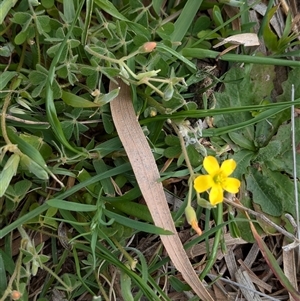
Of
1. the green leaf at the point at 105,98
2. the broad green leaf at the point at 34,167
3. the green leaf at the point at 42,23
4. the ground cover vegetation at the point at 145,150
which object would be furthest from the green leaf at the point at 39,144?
the green leaf at the point at 42,23

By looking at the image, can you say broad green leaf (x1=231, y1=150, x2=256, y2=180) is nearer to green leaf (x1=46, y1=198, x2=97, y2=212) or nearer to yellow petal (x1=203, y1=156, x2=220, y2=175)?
yellow petal (x1=203, y1=156, x2=220, y2=175)

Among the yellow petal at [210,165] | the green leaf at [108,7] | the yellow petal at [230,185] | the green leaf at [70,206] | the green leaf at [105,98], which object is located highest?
the green leaf at [108,7]

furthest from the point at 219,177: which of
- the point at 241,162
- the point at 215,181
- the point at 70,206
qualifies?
the point at 70,206

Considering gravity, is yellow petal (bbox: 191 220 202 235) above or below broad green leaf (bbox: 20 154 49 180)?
below

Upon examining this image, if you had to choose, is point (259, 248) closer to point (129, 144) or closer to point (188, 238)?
point (188, 238)

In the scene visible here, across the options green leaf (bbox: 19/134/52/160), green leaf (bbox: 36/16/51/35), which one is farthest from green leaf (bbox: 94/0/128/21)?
green leaf (bbox: 19/134/52/160)

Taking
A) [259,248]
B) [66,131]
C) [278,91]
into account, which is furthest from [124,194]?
[278,91]

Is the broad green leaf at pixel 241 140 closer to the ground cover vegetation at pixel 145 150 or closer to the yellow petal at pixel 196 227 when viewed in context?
the ground cover vegetation at pixel 145 150
